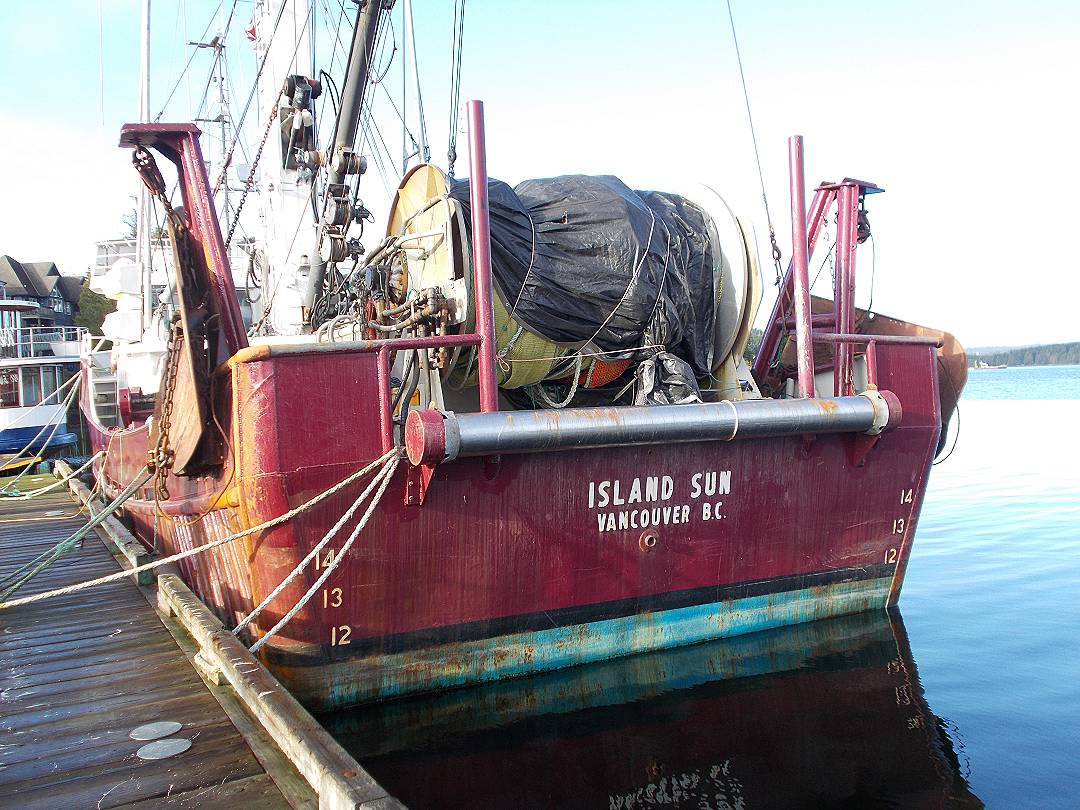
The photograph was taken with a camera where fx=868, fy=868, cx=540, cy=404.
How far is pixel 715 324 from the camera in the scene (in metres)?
7.91

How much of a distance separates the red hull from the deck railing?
110ft

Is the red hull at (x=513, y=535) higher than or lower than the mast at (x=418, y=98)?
lower

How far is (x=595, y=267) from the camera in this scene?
701 cm

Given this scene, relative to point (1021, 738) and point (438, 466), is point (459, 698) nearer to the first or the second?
point (438, 466)

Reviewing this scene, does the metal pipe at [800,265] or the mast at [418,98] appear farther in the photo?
the mast at [418,98]

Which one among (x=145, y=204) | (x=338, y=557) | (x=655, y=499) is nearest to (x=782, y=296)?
(x=655, y=499)

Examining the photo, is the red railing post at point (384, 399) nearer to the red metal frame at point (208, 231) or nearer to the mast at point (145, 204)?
the red metal frame at point (208, 231)

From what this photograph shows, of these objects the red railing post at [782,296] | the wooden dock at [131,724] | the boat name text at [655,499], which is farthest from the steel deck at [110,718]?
the red railing post at [782,296]

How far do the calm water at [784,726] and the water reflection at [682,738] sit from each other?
1cm

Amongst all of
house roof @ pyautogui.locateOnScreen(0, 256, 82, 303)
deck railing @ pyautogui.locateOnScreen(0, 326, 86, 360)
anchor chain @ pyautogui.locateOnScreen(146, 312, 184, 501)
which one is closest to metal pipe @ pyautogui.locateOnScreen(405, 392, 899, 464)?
anchor chain @ pyautogui.locateOnScreen(146, 312, 184, 501)

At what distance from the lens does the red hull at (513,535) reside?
5395mm

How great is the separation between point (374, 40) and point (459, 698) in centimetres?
612

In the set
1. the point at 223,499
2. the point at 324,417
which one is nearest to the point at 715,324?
the point at 324,417

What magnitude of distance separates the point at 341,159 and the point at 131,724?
5.72 meters
